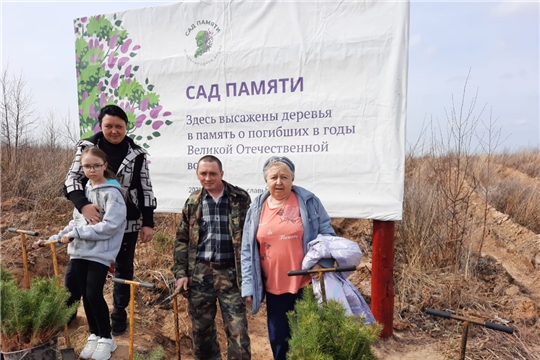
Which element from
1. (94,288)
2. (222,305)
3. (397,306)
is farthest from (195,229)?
(397,306)

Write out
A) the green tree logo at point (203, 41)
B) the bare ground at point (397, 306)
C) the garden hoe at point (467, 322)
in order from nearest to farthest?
the garden hoe at point (467, 322), the bare ground at point (397, 306), the green tree logo at point (203, 41)

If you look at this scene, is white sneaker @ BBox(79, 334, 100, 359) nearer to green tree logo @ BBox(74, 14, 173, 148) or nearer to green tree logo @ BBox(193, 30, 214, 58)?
green tree logo @ BBox(74, 14, 173, 148)

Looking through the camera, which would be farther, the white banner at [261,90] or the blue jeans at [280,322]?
the white banner at [261,90]

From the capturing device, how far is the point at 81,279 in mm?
2797

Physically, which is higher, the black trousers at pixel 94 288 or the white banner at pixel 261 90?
the white banner at pixel 261 90

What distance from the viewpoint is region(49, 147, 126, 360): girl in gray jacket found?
2713mm

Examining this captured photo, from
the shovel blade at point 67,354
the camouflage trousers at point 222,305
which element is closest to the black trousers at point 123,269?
the shovel blade at point 67,354

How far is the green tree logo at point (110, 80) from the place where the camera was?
4.22m

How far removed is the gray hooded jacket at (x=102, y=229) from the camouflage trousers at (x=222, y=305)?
65 cm

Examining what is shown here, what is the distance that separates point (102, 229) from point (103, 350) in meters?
0.93

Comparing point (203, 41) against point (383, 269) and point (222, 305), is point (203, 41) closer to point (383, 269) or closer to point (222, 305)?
point (222, 305)

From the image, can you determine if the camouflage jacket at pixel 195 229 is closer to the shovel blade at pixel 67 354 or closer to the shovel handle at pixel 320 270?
the shovel handle at pixel 320 270

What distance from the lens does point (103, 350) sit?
280 cm

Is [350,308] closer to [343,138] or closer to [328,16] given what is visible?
[343,138]
